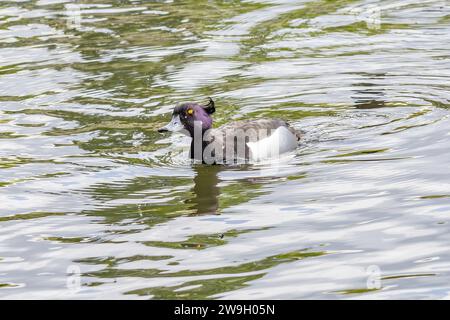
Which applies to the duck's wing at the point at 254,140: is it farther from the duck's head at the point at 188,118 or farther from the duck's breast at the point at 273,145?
the duck's head at the point at 188,118

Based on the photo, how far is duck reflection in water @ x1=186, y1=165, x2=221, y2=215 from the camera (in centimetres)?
1102

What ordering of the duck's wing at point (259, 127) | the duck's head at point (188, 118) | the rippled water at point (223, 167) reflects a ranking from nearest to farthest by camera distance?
the rippled water at point (223, 167) → the duck's wing at point (259, 127) → the duck's head at point (188, 118)

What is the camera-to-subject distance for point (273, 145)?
12.9m

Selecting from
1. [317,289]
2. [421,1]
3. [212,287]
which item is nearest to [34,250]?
[212,287]

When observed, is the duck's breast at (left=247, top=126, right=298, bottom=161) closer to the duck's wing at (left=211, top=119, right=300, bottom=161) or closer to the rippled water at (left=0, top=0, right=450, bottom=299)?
the duck's wing at (left=211, top=119, right=300, bottom=161)

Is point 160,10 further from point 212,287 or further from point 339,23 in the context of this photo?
point 212,287

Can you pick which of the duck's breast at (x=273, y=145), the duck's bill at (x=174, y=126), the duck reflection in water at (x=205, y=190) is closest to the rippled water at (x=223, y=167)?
the duck reflection in water at (x=205, y=190)

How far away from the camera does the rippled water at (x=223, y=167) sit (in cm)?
902

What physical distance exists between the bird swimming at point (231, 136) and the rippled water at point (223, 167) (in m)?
0.28

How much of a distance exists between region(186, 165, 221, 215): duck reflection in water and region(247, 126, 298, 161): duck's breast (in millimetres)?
507

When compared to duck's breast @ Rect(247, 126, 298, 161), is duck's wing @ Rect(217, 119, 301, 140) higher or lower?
higher

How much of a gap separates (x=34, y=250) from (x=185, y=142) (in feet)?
15.5

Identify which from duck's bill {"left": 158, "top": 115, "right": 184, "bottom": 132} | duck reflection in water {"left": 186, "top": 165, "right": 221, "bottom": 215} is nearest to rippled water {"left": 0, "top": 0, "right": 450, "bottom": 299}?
duck reflection in water {"left": 186, "top": 165, "right": 221, "bottom": 215}

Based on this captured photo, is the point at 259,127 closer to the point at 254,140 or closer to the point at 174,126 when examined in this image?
the point at 254,140
